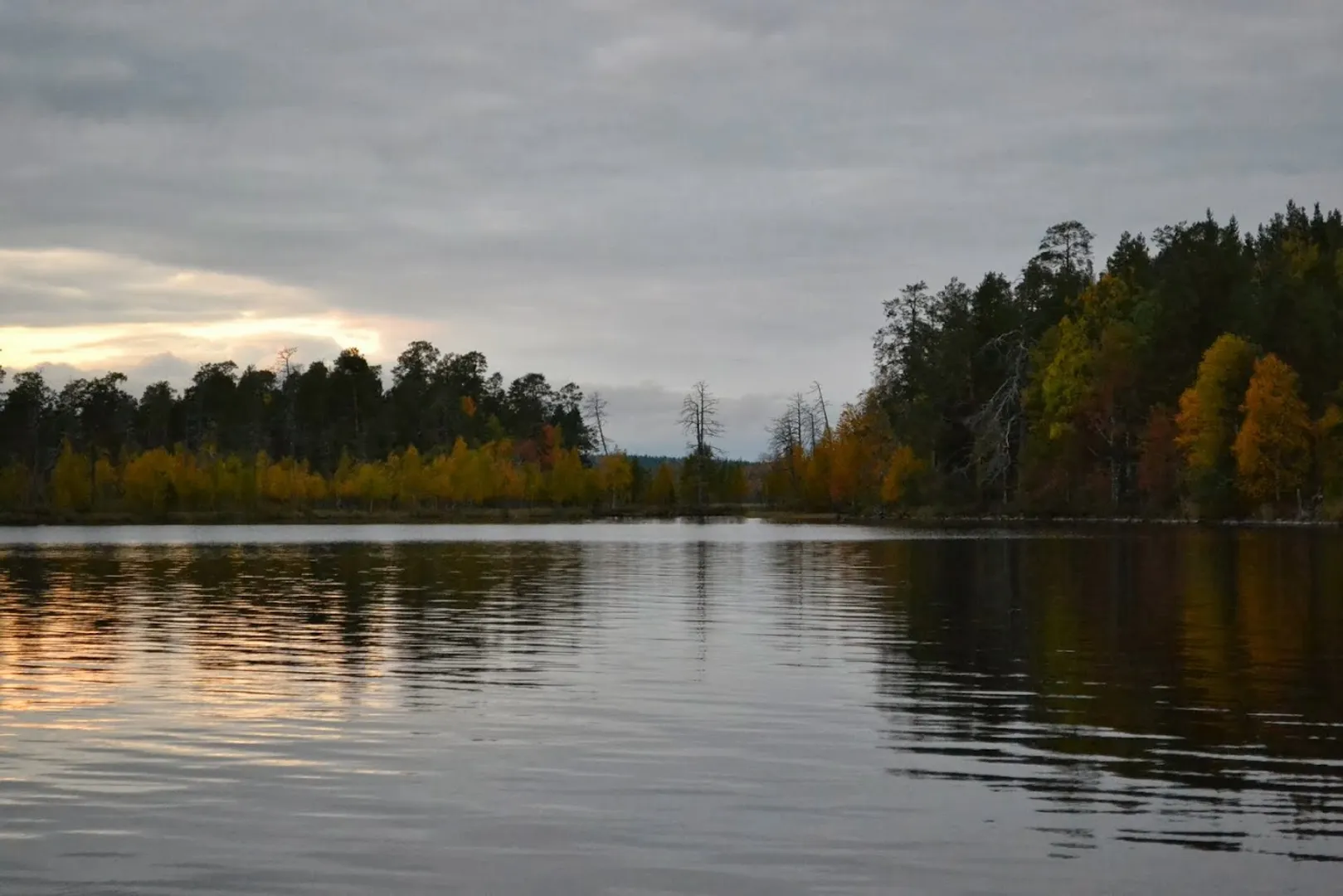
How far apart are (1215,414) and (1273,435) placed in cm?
617

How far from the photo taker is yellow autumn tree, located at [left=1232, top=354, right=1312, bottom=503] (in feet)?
357

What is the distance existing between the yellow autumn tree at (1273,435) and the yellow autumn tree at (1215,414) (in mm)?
1724

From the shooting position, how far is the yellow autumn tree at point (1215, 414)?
11319 cm

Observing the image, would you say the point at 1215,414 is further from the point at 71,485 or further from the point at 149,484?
the point at 71,485

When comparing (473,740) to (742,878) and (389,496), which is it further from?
(389,496)

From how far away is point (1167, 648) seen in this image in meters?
30.5

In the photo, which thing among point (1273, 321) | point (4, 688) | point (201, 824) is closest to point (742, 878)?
point (201, 824)

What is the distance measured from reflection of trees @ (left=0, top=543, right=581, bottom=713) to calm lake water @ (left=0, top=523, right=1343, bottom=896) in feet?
0.66

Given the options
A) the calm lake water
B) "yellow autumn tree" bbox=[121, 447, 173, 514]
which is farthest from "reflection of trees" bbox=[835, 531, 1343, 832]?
"yellow autumn tree" bbox=[121, 447, 173, 514]

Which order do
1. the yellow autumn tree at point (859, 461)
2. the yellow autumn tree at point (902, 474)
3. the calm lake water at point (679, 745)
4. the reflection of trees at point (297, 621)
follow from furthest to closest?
1. the yellow autumn tree at point (859, 461)
2. the yellow autumn tree at point (902, 474)
3. the reflection of trees at point (297, 621)
4. the calm lake water at point (679, 745)

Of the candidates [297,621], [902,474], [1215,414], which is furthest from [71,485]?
[297,621]

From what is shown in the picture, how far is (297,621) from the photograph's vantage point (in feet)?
128

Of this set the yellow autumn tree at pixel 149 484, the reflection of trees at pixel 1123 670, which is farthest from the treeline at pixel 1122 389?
the yellow autumn tree at pixel 149 484

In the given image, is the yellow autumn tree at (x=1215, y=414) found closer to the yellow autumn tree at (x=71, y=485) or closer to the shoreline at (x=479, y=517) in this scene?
the shoreline at (x=479, y=517)
